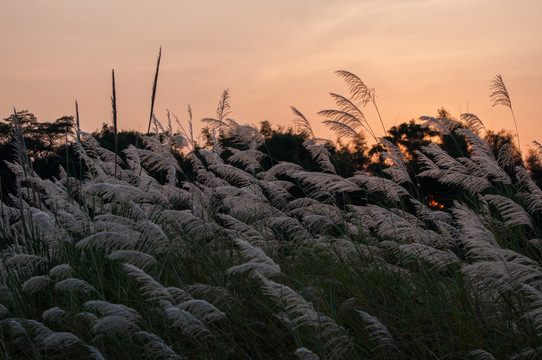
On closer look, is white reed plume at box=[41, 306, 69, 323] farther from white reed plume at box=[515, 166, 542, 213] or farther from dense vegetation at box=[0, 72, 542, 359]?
white reed plume at box=[515, 166, 542, 213]

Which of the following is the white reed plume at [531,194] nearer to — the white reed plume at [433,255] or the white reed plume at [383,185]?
the white reed plume at [383,185]

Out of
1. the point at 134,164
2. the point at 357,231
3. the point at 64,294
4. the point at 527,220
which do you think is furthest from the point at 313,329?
the point at 134,164

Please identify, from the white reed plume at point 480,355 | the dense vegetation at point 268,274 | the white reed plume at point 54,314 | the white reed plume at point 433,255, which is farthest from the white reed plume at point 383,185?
the white reed plume at point 54,314

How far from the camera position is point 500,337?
337 centimetres

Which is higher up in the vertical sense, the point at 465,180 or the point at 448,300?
the point at 465,180

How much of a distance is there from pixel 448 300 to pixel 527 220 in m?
0.73

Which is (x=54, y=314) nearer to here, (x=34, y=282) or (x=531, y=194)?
(x=34, y=282)

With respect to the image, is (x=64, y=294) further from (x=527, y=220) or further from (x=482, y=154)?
(x=482, y=154)

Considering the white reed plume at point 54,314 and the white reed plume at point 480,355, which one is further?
the white reed plume at point 54,314

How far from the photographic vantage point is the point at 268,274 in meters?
3.41

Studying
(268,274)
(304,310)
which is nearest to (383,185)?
(268,274)

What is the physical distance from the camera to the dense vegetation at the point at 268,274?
3191mm

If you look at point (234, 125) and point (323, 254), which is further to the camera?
point (234, 125)

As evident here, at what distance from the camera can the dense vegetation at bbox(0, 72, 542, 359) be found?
3.19 metres
